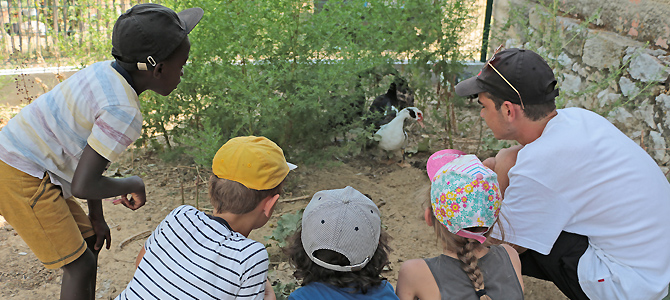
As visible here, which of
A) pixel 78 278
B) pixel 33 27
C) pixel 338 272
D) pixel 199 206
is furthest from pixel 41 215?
pixel 33 27

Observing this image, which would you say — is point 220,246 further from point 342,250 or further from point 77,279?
point 77,279

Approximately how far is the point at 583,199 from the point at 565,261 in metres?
0.29

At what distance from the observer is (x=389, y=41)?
180 inches

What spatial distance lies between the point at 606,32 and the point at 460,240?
10.7 feet

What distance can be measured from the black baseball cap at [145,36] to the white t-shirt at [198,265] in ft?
2.17

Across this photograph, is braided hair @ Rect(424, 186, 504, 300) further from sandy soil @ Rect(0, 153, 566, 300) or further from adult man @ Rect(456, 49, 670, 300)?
adult man @ Rect(456, 49, 670, 300)

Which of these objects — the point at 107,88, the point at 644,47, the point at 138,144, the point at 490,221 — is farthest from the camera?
the point at 138,144

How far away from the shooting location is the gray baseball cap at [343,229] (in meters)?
1.60

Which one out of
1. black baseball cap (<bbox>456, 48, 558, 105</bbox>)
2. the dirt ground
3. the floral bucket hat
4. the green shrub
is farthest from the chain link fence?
the floral bucket hat

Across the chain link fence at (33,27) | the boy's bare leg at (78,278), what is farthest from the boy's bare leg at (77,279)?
the chain link fence at (33,27)

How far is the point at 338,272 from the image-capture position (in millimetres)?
1676

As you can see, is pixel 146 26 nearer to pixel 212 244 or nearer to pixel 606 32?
pixel 212 244

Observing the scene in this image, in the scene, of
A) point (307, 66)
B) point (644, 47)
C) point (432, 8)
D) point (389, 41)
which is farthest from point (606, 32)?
point (307, 66)

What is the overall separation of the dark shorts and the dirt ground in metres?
0.59
